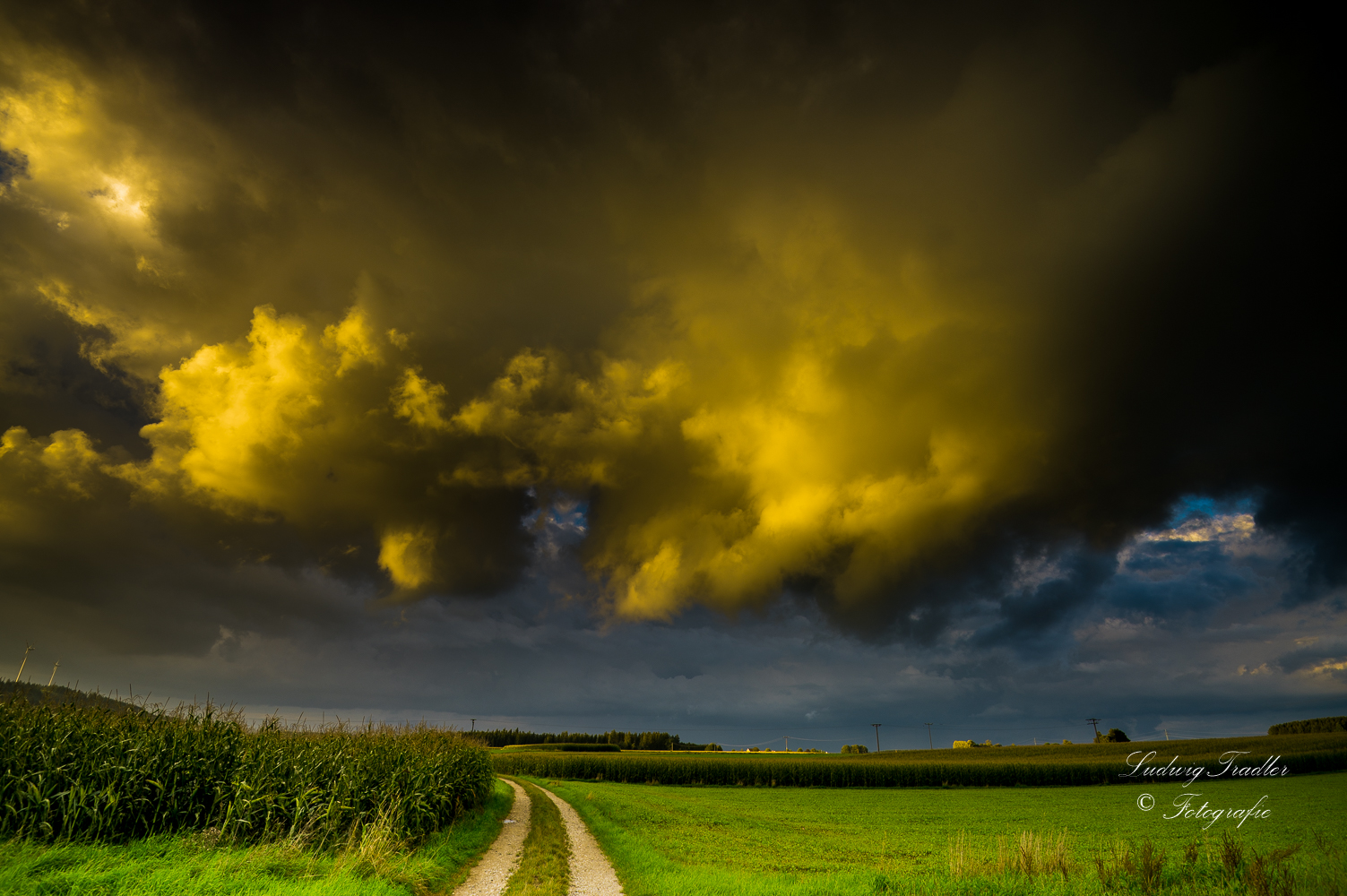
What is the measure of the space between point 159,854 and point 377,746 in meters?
12.2

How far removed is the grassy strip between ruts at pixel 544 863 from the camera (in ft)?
47.2

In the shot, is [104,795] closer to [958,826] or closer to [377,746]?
[377,746]

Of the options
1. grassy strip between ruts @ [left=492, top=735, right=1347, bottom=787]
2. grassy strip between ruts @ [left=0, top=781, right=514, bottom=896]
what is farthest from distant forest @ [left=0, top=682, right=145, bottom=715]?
grassy strip between ruts @ [left=492, top=735, right=1347, bottom=787]

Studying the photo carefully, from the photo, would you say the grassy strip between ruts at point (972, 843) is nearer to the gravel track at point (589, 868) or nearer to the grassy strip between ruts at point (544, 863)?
the gravel track at point (589, 868)

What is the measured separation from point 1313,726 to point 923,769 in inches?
5652

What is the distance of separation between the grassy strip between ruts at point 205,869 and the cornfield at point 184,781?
2.24 ft

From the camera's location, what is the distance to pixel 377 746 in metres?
23.1

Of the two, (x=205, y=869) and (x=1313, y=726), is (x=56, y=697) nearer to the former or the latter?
(x=205, y=869)

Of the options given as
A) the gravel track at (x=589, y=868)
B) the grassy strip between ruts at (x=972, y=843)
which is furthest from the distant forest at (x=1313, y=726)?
the gravel track at (x=589, y=868)

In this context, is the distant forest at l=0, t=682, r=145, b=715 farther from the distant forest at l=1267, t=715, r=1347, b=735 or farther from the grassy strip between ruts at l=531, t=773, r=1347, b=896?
the distant forest at l=1267, t=715, r=1347, b=735

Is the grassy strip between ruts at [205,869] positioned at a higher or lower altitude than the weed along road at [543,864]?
higher

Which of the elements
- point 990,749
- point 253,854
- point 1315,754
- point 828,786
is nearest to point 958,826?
point 253,854

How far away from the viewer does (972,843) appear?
86.3 feet

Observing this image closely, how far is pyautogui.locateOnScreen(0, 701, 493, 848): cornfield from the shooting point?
1173 centimetres
